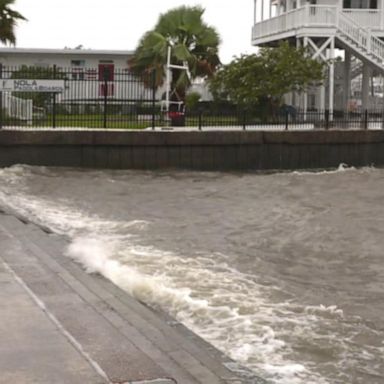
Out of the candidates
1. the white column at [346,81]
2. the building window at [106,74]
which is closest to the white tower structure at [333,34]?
the white column at [346,81]

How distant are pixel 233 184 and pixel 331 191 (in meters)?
2.86

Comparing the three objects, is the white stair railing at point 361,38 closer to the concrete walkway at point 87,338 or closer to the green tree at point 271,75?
the green tree at point 271,75

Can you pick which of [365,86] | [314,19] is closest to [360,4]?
[365,86]

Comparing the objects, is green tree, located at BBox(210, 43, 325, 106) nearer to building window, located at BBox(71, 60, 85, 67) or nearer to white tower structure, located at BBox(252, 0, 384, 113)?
white tower structure, located at BBox(252, 0, 384, 113)

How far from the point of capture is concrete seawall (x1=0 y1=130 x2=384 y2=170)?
23906 millimetres

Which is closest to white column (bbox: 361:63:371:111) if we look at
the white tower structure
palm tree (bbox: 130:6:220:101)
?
the white tower structure

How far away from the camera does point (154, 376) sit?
204 inches

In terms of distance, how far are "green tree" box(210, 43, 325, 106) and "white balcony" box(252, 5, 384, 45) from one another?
1.89 m

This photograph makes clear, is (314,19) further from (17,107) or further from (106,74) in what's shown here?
(106,74)

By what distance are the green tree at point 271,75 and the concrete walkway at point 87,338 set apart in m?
24.5

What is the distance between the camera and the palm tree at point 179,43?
33.9 m

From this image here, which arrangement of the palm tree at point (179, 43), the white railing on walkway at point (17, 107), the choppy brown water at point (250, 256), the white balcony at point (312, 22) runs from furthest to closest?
the white balcony at point (312, 22) < the palm tree at point (179, 43) < the white railing on walkway at point (17, 107) < the choppy brown water at point (250, 256)

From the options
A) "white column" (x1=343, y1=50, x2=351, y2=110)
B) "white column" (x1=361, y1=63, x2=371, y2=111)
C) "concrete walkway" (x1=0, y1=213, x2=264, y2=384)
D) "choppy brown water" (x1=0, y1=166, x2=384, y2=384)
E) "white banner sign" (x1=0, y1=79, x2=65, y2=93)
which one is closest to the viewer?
"concrete walkway" (x1=0, y1=213, x2=264, y2=384)

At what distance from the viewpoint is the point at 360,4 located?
3894 centimetres
